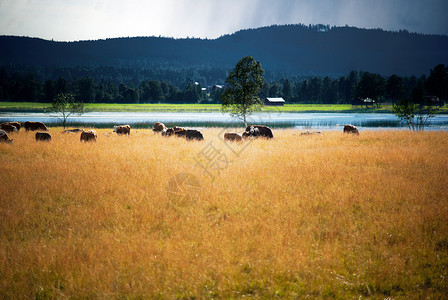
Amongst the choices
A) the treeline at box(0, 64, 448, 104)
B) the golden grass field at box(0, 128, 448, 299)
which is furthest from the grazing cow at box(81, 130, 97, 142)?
the treeline at box(0, 64, 448, 104)

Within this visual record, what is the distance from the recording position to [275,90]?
499ft

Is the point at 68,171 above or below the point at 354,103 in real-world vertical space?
below

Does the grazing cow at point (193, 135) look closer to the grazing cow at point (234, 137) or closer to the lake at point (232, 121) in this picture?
the grazing cow at point (234, 137)

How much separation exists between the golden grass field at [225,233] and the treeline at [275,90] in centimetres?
10438

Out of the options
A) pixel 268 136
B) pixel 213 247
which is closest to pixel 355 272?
pixel 213 247

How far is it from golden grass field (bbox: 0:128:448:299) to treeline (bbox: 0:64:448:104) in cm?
10438

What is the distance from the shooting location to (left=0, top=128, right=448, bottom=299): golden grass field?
5121 millimetres

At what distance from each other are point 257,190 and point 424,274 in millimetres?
5211

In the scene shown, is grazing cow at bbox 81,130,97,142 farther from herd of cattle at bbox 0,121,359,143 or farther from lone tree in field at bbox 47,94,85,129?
lone tree in field at bbox 47,94,85,129

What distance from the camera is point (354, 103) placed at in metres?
122

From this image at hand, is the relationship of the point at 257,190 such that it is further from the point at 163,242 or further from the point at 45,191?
the point at 45,191

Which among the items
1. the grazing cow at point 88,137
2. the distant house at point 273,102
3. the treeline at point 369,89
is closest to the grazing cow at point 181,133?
the grazing cow at point 88,137

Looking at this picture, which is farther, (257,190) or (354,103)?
(354,103)

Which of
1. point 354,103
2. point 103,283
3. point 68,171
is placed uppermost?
point 354,103
